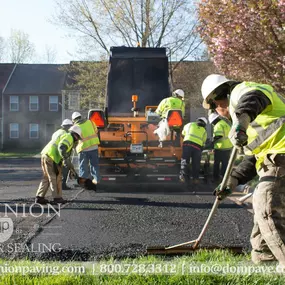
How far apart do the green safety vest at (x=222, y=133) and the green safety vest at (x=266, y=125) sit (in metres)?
7.25

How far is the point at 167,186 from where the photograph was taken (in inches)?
465

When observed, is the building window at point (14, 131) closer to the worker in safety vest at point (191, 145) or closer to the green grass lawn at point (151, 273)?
the worker in safety vest at point (191, 145)

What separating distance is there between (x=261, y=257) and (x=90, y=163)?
6.74 metres

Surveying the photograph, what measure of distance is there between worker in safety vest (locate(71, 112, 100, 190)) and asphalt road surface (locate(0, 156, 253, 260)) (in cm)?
41

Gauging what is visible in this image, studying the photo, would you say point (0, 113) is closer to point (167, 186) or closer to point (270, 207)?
point (167, 186)

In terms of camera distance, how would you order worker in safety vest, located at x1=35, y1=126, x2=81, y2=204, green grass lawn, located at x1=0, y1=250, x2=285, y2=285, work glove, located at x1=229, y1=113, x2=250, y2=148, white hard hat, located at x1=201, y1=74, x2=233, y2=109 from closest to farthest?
1. work glove, located at x1=229, y1=113, x2=250, y2=148
2. green grass lawn, located at x1=0, y1=250, x2=285, y2=285
3. white hard hat, located at x1=201, y1=74, x2=233, y2=109
4. worker in safety vest, located at x1=35, y1=126, x2=81, y2=204

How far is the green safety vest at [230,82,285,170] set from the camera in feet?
13.3

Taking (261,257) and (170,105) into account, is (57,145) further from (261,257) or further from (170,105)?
(261,257)

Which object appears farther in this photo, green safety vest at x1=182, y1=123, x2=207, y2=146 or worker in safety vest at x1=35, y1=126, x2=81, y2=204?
green safety vest at x1=182, y1=123, x2=207, y2=146

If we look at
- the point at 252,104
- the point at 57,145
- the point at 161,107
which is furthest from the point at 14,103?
the point at 252,104

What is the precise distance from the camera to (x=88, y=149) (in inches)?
422

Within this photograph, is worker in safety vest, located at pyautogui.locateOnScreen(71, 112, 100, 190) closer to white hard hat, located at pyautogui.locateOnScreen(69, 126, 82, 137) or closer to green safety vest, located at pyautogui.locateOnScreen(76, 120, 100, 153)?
green safety vest, located at pyautogui.locateOnScreen(76, 120, 100, 153)

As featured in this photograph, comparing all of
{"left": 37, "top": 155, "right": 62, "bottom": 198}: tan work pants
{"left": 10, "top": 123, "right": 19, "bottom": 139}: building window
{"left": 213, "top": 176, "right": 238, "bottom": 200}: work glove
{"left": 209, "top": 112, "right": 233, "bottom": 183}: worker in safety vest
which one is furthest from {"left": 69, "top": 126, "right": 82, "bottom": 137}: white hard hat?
{"left": 10, "top": 123, "right": 19, "bottom": 139}: building window

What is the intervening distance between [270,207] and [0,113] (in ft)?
130
